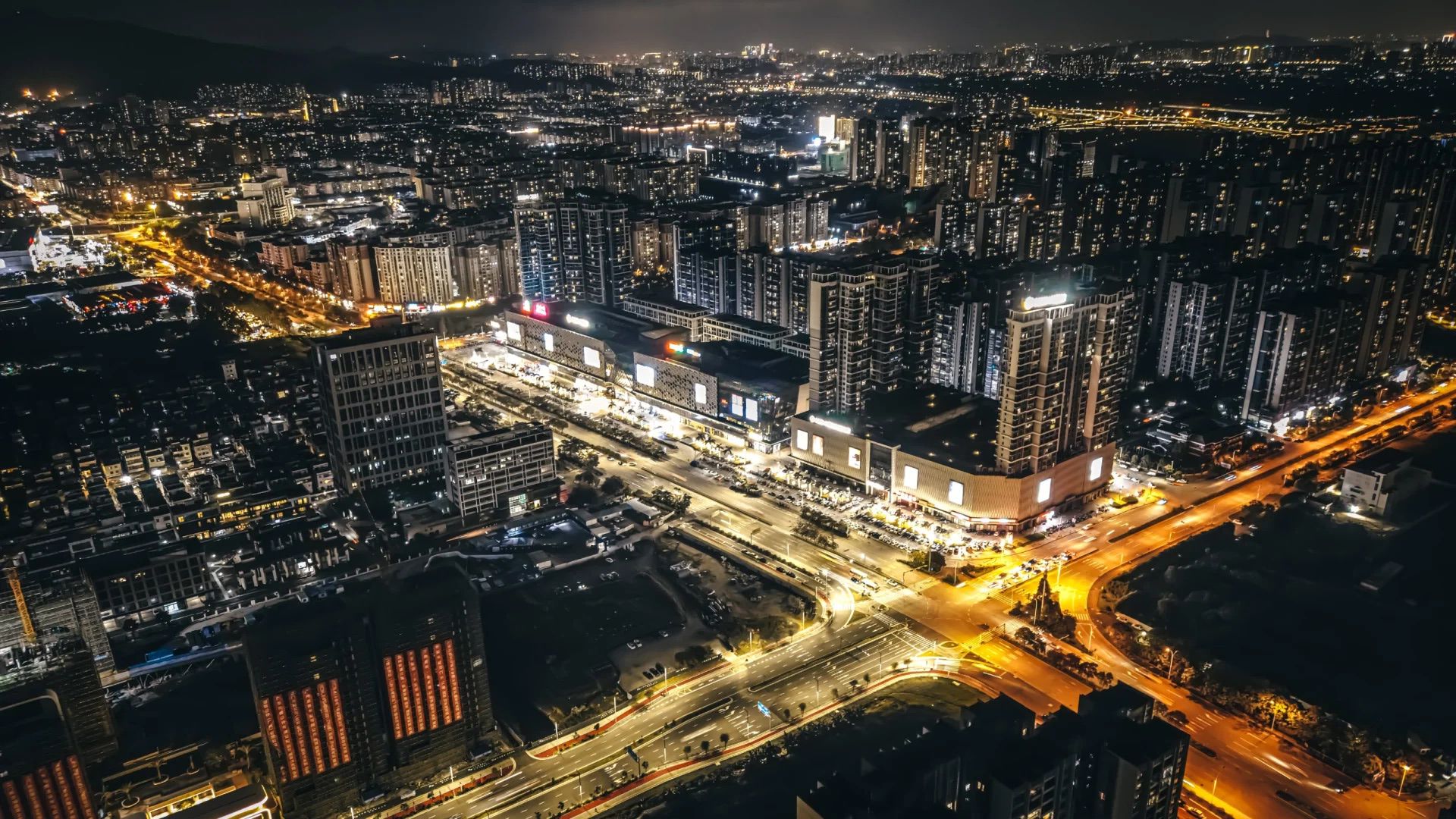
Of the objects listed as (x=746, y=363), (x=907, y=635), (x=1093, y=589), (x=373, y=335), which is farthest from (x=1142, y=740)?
(x=373, y=335)

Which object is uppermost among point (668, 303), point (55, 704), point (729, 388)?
point (668, 303)

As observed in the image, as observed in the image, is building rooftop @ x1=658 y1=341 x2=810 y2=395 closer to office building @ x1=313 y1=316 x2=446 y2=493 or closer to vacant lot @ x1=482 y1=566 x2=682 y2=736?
office building @ x1=313 y1=316 x2=446 y2=493

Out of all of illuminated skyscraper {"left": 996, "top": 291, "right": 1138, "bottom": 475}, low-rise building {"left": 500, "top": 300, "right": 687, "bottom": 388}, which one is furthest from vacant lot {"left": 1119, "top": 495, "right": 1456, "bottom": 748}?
low-rise building {"left": 500, "top": 300, "right": 687, "bottom": 388}

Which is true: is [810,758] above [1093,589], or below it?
below

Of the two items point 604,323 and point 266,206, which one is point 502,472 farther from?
point 266,206

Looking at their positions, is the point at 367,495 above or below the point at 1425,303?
below

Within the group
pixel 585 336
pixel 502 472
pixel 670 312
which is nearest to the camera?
pixel 502 472

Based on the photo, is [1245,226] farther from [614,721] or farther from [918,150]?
[614,721]

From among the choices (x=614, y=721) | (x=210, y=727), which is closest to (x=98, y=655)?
(x=210, y=727)
